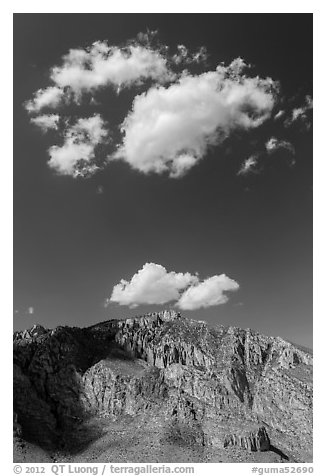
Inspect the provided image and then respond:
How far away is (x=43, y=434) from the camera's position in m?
200
